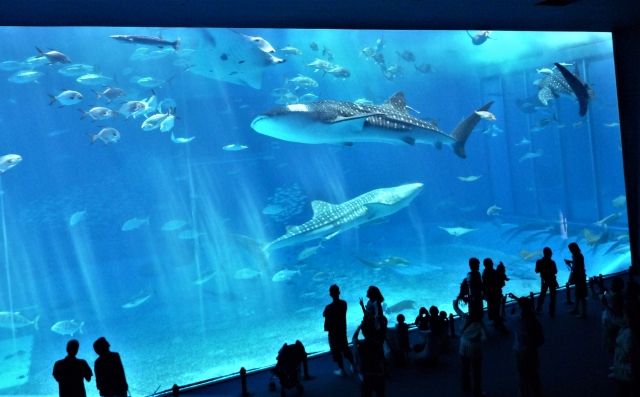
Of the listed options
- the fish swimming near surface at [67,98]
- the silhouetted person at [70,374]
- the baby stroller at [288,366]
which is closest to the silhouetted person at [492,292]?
the baby stroller at [288,366]

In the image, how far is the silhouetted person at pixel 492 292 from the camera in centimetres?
515

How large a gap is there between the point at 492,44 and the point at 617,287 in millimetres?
28732

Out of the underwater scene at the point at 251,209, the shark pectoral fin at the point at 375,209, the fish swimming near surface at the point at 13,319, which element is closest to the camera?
the fish swimming near surface at the point at 13,319

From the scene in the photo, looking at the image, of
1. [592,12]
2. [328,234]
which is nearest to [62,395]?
[328,234]

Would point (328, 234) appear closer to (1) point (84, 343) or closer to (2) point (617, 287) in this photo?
(2) point (617, 287)

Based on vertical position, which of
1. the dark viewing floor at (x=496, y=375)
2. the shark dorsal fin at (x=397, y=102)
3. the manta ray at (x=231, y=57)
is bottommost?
the dark viewing floor at (x=496, y=375)

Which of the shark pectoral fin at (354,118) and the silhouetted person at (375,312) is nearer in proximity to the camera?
the silhouetted person at (375,312)

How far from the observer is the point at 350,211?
983 cm

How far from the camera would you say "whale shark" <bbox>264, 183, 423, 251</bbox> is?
9.41 meters

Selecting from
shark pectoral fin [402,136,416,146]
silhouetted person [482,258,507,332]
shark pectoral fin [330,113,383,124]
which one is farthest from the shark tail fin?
silhouetted person [482,258,507,332]

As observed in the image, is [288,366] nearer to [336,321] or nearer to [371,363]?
[336,321]

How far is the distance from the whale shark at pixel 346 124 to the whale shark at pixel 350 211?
2593mm

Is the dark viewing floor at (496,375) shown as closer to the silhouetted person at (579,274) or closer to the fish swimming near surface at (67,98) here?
the silhouetted person at (579,274)

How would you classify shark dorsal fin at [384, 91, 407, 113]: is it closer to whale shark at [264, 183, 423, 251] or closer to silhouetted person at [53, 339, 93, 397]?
whale shark at [264, 183, 423, 251]
